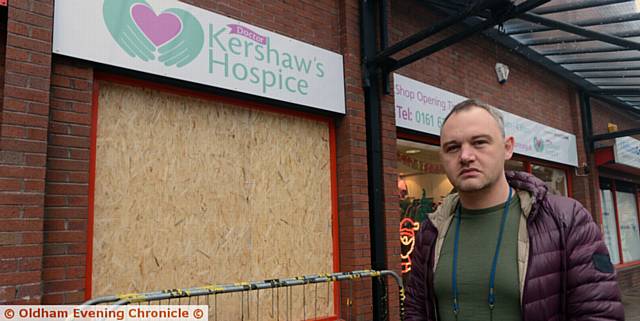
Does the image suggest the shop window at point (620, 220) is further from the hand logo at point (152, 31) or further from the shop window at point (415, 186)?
the hand logo at point (152, 31)

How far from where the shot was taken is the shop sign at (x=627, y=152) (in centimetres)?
1064

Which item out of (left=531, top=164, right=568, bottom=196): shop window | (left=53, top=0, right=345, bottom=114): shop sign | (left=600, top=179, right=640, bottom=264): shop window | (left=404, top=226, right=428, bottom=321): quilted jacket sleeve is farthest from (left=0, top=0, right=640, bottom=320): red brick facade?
(left=600, top=179, right=640, bottom=264): shop window

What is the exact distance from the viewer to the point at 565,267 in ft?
5.22

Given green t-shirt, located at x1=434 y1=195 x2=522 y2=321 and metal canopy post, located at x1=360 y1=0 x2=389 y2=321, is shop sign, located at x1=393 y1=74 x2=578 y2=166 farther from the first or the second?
green t-shirt, located at x1=434 y1=195 x2=522 y2=321


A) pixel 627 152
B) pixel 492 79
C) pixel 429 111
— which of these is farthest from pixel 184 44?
pixel 627 152

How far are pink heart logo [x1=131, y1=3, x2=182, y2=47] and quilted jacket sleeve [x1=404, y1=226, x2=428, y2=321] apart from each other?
2.87 metres

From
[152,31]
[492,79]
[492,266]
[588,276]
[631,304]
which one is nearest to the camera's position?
[588,276]

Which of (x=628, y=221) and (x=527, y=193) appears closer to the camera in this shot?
(x=527, y=193)

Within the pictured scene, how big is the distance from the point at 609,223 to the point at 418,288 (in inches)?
473

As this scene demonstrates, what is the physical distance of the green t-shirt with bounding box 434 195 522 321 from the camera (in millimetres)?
1636

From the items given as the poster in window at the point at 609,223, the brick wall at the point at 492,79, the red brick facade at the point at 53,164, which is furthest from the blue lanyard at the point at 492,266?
the poster in window at the point at 609,223

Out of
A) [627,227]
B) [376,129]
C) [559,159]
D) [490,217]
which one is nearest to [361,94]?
[376,129]

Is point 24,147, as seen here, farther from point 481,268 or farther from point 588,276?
point 588,276

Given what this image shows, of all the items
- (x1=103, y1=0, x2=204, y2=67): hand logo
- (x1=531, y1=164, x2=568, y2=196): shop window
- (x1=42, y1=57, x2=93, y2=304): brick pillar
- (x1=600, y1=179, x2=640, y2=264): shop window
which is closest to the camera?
(x1=42, y1=57, x2=93, y2=304): brick pillar
